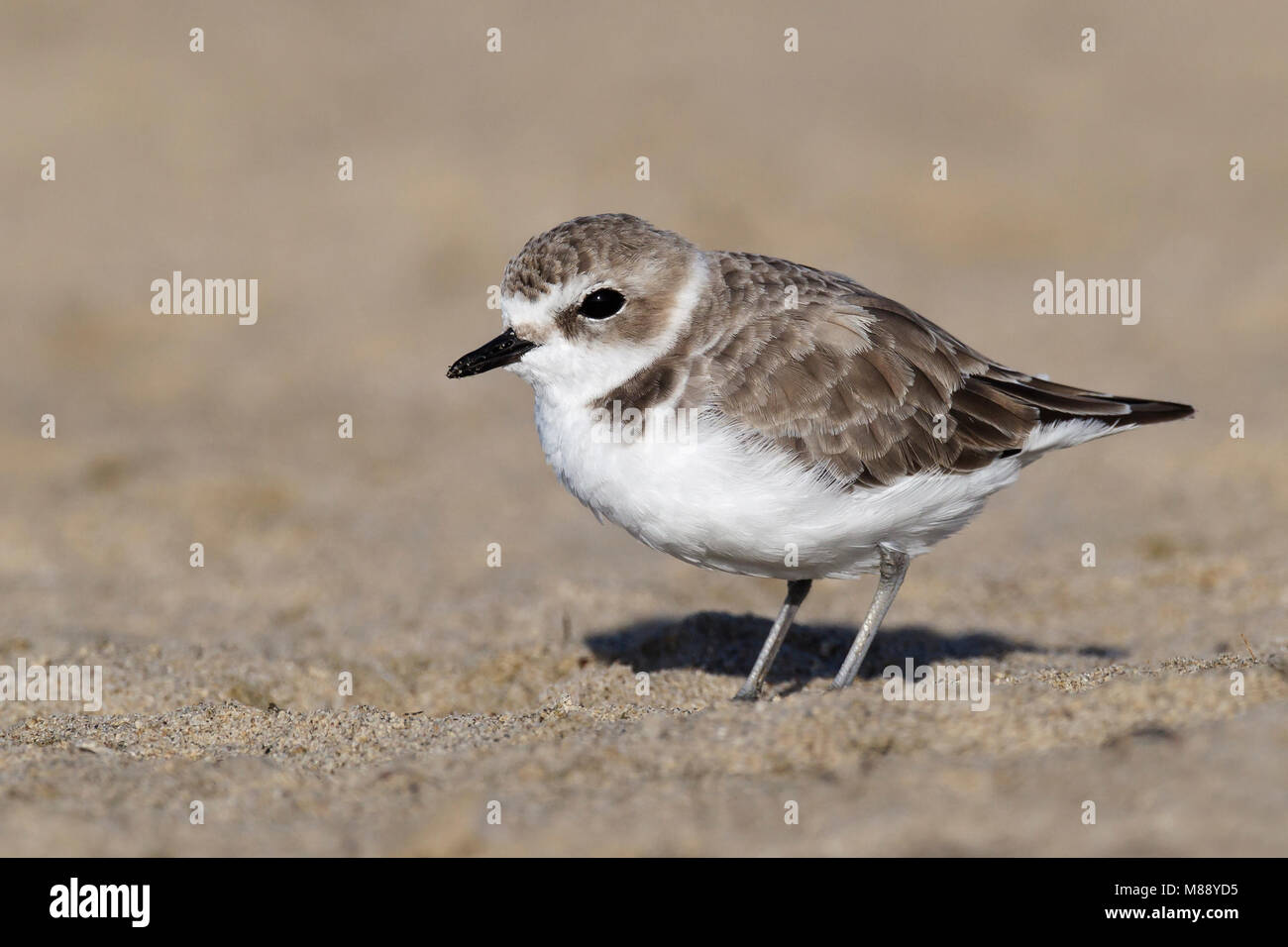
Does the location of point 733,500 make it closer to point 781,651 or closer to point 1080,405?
point 1080,405

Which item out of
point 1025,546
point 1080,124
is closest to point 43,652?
point 1025,546

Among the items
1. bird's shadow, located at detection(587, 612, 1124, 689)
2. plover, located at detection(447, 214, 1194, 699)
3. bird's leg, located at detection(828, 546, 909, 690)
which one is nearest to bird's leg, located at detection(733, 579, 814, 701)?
plover, located at detection(447, 214, 1194, 699)

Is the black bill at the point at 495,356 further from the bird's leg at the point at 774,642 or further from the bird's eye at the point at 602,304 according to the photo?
the bird's leg at the point at 774,642

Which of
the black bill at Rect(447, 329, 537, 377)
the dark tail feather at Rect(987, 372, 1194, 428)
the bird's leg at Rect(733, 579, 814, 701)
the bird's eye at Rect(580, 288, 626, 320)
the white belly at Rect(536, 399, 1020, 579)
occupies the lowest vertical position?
the bird's leg at Rect(733, 579, 814, 701)

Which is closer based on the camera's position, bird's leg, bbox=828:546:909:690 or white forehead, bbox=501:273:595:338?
white forehead, bbox=501:273:595:338

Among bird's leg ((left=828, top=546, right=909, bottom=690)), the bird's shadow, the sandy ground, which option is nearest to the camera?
the sandy ground

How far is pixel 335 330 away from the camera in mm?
12844

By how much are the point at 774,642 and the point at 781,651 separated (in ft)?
3.00

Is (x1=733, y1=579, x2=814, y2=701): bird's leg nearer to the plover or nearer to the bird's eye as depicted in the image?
the plover

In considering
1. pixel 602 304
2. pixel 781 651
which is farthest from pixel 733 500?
pixel 781 651

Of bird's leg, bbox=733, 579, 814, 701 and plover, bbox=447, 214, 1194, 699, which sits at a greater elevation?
plover, bbox=447, 214, 1194, 699

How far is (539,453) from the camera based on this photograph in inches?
422

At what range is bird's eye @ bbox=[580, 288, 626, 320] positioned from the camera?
203 inches

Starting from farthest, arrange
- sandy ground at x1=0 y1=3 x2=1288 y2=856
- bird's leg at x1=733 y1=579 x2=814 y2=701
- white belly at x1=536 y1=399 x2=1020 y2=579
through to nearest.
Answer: bird's leg at x1=733 y1=579 x2=814 y2=701
white belly at x1=536 y1=399 x2=1020 y2=579
sandy ground at x1=0 y1=3 x2=1288 y2=856
